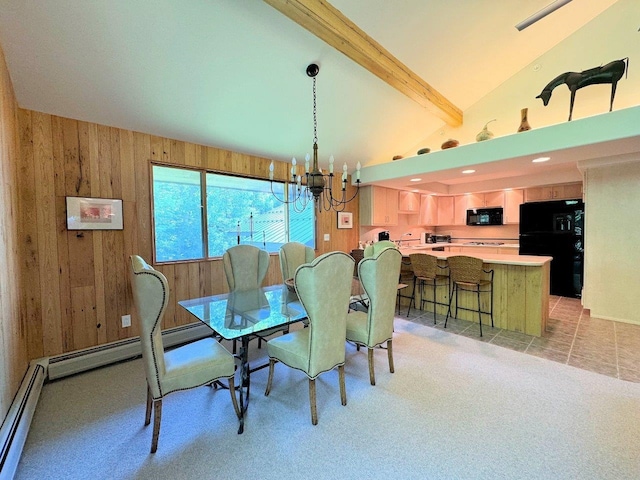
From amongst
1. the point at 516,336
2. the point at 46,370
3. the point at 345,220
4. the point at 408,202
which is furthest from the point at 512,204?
the point at 46,370

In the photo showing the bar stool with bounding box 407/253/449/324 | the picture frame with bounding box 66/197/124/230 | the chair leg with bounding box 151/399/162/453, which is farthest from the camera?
the bar stool with bounding box 407/253/449/324

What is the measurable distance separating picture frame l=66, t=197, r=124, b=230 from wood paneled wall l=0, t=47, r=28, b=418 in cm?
39

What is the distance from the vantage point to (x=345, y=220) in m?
5.19

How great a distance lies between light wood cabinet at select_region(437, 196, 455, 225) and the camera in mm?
6621

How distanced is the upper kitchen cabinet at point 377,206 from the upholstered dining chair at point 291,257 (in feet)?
7.26

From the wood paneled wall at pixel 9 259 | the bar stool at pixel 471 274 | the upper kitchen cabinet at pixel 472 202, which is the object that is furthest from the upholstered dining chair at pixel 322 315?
the upper kitchen cabinet at pixel 472 202

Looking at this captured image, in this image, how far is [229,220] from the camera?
373 cm

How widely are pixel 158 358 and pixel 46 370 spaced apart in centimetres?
173

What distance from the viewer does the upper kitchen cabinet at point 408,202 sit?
5816 millimetres

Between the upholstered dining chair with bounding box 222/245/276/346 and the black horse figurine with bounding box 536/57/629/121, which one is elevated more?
the black horse figurine with bounding box 536/57/629/121

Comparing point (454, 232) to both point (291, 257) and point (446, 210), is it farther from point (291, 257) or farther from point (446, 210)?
point (291, 257)

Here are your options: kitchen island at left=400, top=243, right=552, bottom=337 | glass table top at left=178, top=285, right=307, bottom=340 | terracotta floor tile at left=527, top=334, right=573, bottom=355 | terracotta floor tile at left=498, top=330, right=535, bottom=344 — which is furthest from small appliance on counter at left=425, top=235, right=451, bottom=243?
glass table top at left=178, top=285, right=307, bottom=340

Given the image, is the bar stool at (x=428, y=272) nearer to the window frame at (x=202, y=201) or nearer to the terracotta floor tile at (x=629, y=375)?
the terracotta floor tile at (x=629, y=375)

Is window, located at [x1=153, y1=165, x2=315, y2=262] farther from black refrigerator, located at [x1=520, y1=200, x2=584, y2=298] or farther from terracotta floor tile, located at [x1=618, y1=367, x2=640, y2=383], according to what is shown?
black refrigerator, located at [x1=520, y1=200, x2=584, y2=298]
